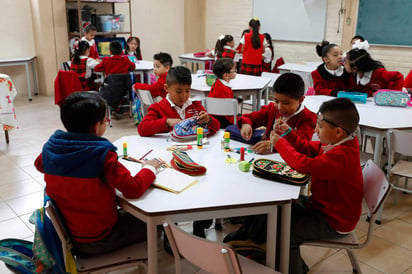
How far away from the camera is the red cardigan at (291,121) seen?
92.7 inches

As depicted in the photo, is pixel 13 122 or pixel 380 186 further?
pixel 13 122

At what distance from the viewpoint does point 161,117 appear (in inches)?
105

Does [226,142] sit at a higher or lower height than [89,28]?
lower

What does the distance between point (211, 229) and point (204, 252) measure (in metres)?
1.51

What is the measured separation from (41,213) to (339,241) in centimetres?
137

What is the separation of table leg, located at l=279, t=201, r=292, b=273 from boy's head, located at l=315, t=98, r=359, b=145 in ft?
1.41

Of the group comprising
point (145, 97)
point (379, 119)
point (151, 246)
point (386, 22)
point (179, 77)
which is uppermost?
point (386, 22)

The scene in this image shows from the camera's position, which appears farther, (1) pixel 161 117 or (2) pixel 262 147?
(1) pixel 161 117

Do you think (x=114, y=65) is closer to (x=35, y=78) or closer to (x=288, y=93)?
(x=35, y=78)

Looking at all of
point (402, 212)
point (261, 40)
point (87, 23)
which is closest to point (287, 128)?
point (402, 212)

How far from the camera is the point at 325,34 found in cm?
705

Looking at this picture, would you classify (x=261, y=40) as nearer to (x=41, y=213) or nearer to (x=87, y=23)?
(x=87, y=23)

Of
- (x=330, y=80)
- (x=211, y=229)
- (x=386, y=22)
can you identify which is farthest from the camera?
(x=386, y=22)

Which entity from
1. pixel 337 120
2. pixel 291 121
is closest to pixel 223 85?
pixel 291 121
